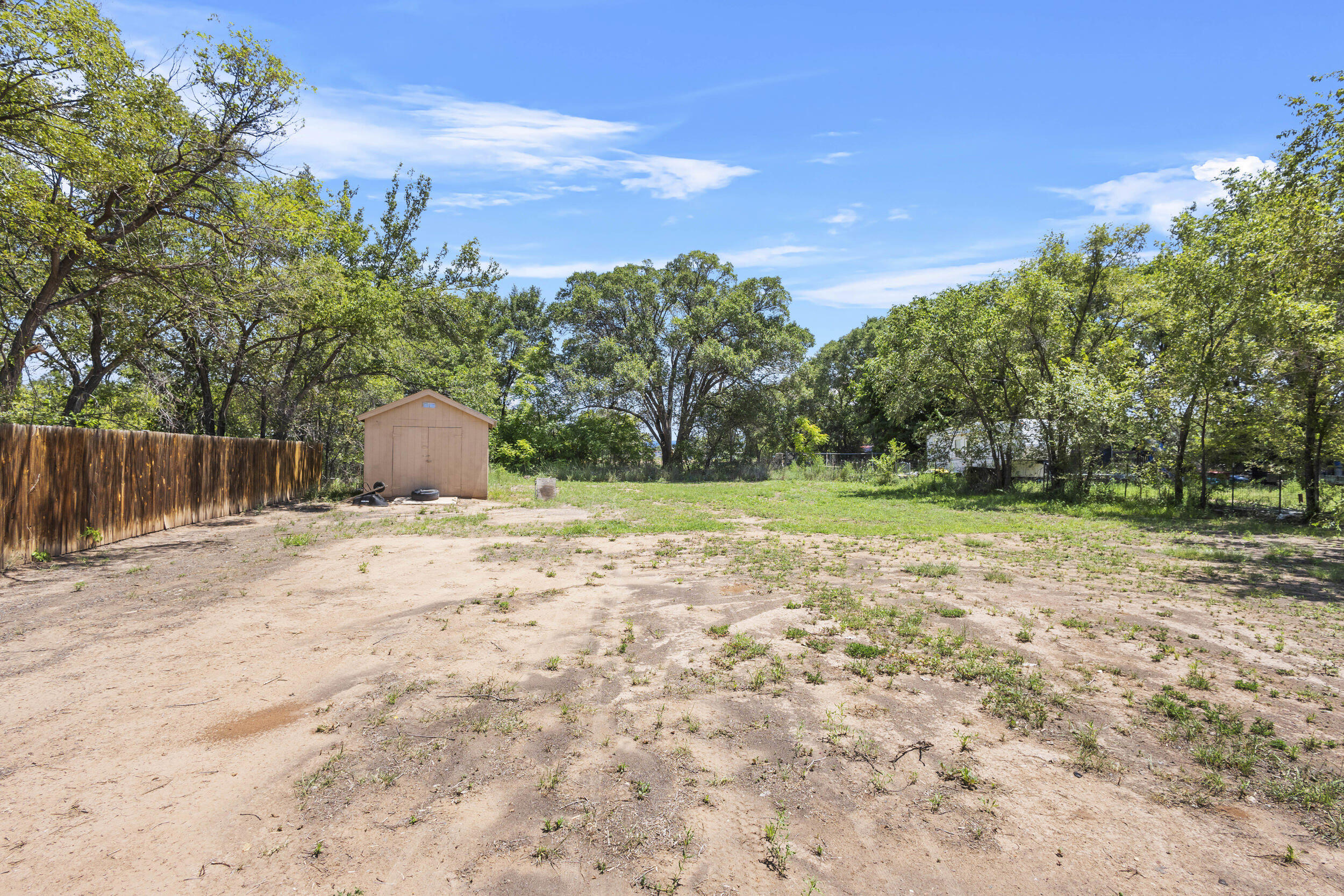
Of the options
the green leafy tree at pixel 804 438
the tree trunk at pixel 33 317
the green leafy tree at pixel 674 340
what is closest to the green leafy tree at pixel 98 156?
the tree trunk at pixel 33 317

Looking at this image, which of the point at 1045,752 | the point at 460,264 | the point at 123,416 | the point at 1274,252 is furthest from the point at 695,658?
the point at 460,264

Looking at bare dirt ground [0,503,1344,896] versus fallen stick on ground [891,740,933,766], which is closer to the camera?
bare dirt ground [0,503,1344,896]

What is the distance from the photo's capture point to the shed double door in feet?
52.8

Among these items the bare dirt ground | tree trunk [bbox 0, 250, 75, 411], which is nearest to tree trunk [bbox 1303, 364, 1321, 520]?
the bare dirt ground

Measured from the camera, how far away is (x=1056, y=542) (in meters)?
10.3

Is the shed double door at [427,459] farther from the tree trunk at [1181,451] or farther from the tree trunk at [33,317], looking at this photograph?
the tree trunk at [1181,451]

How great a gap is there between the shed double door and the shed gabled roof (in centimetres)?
52

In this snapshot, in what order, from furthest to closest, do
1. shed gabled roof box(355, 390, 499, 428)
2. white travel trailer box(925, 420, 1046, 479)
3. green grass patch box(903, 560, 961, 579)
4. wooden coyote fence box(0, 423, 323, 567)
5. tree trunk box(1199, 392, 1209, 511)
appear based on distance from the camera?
white travel trailer box(925, 420, 1046, 479) → shed gabled roof box(355, 390, 499, 428) → tree trunk box(1199, 392, 1209, 511) → green grass patch box(903, 560, 961, 579) → wooden coyote fence box(0, 423, 323, 567)

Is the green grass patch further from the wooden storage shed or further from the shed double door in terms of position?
the shed double door

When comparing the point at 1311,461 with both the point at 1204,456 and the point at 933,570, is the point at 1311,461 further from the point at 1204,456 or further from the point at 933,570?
the point at 933,570

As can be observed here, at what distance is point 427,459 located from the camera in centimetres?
1623

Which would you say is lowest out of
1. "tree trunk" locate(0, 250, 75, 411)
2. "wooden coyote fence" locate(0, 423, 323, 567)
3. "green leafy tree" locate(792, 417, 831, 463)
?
"wooden coyote fence" locate(0, 423, 323, 567)

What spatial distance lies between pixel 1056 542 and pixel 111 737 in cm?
1172

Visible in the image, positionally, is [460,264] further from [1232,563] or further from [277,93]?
[1232,563]
